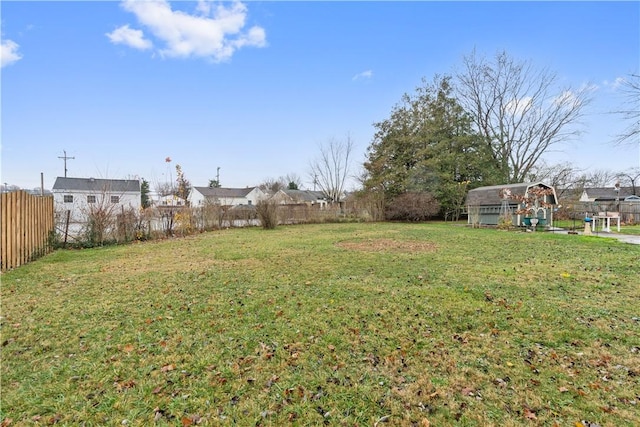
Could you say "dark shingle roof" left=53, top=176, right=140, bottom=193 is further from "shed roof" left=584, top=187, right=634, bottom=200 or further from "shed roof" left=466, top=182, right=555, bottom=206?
"shed roof" left=584, top=187, right=634, bottom=200

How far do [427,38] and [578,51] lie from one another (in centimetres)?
667

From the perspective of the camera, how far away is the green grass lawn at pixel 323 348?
2066 mm

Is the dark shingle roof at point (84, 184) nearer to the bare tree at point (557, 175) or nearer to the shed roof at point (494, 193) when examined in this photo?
the shed roof at point (494, 193)

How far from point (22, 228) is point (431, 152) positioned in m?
22.8

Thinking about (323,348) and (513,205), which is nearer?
(323,348)

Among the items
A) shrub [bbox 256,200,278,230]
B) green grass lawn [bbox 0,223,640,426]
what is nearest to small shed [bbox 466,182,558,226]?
green grass lawn [bbox 0,223,640,426]

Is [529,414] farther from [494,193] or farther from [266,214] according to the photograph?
[494,193]

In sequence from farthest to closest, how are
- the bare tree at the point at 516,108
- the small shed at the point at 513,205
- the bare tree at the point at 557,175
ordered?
the bare tree at the point at 557,175 < the bare tree at the point at 516,108 < the small shed at the point at 513,205

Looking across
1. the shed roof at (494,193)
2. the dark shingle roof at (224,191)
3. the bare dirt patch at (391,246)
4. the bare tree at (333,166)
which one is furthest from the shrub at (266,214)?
the dark shingle roof at (224,191)

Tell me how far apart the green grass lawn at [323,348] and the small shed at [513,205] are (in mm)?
10584

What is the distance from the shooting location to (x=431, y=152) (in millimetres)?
22891

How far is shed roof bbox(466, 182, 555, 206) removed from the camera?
52.6 feet

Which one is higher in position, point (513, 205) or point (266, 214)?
point (513, 205)

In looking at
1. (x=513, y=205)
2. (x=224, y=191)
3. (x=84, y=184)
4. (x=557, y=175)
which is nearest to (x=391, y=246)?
(x=513, y=205)
